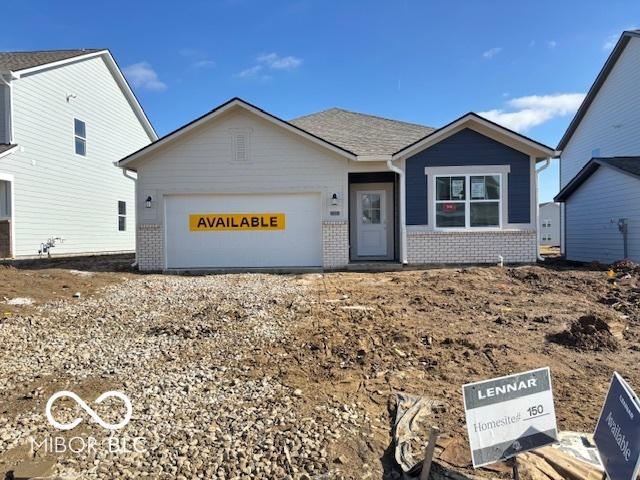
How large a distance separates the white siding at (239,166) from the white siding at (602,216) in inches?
334

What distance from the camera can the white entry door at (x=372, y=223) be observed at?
1380cm

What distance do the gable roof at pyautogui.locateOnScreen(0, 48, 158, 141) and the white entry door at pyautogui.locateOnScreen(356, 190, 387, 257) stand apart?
12.1 meters

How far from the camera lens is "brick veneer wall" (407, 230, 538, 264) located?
39.1 feet

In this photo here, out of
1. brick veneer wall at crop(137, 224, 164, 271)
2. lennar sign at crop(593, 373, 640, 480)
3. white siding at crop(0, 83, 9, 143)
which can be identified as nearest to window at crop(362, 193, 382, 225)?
brick veneer wall at crop(137, 224, 164, 271)

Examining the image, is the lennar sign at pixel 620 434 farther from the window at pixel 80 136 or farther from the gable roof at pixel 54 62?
the window at pixel 80 136

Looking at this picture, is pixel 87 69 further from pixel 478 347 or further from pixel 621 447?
pixel 621 447

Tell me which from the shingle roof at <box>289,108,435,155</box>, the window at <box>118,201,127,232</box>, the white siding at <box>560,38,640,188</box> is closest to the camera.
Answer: the shingle roof at <box>289,108,435,155</box>

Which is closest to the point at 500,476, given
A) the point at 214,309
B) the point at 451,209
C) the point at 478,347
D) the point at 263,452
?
the point at 263,452

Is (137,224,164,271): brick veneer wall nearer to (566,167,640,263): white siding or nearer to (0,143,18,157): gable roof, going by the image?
(0,143,18,157): gable roof

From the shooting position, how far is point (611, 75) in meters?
17.2

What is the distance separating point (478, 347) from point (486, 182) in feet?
25.9

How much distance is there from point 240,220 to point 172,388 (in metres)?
8.61
